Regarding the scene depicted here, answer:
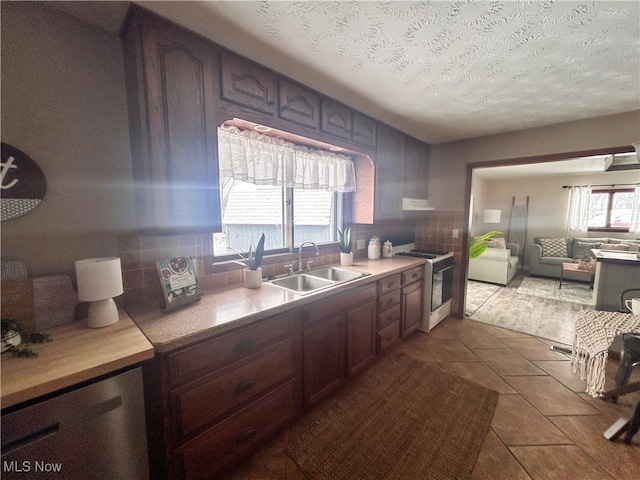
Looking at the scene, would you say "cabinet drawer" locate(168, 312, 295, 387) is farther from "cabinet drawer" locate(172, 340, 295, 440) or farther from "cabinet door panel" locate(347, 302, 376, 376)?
"cabinet door panel" locate(347, 302, 376, 376)

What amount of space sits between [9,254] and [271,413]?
1476 mm

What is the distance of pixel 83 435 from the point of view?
89 centimetres

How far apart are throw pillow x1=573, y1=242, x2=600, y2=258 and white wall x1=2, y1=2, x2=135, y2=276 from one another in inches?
299

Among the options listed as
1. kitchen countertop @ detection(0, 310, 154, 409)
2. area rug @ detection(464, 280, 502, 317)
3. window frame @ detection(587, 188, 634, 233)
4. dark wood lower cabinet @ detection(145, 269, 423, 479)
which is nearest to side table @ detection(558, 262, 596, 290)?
area rug @ detection(464, 280, 502, 317)

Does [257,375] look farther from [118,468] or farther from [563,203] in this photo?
[563,203]

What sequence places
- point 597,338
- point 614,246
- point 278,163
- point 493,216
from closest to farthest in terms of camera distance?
point 597,338 < point 278,163 < point 614,246 < point 493,216

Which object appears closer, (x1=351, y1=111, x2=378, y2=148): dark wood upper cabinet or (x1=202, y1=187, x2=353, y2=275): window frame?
(x1=202, y1=187, x2=353, y2=275): window frame

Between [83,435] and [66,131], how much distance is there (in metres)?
1.31

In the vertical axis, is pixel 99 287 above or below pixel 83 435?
above

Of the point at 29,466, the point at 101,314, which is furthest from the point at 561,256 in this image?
the point at 29,466

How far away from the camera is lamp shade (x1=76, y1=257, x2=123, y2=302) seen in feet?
3.61

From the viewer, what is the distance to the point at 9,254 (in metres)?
1.11

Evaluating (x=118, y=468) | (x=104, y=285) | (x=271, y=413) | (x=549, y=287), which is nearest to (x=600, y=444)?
(x=271, y=413)

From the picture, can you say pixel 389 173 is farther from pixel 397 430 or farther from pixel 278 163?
pixel 397 430
